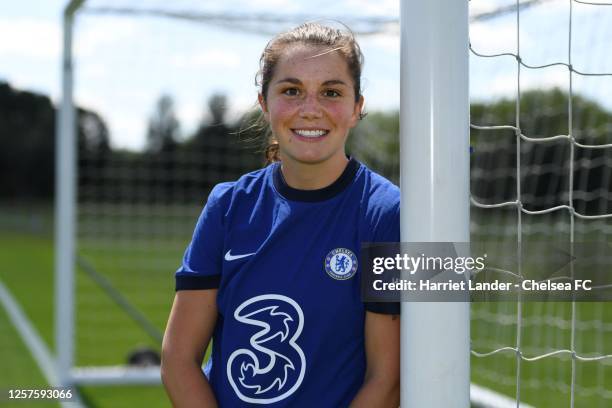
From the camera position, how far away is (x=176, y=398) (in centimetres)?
146

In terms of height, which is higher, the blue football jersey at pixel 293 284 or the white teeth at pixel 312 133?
the white teeth at pixel 312 133

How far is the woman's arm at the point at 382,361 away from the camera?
4.46 feet

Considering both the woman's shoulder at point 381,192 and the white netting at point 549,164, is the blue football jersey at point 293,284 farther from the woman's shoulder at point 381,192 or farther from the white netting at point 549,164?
the white netting at point 549,164

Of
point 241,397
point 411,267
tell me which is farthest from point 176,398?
point 411,267

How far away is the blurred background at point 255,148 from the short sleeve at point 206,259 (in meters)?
0.63

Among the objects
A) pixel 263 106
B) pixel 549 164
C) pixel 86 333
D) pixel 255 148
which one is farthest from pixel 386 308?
→ pixel 86 333

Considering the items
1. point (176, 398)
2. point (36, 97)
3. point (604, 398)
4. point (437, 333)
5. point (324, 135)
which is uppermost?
point (36, 97)

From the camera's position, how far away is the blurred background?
13.6 ft

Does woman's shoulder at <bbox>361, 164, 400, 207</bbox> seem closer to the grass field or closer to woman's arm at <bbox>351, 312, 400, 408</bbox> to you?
woman's arm at <bbox>351, 312, 400, 408</bbox>

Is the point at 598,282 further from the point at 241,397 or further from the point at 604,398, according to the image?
the point at 604,398

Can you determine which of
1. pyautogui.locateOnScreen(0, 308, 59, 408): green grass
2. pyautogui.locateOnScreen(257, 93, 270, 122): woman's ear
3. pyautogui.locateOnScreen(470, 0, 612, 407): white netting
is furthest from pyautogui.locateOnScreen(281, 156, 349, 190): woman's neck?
pyautogui.locateOnScreen(0, 308, 59, 408): green grass

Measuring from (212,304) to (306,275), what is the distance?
0.20m

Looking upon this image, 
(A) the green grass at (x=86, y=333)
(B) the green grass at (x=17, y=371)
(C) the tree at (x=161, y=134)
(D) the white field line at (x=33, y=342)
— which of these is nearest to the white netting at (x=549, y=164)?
(A) the green grass at (x=86, y=333)

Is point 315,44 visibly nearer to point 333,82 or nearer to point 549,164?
point 333,82
